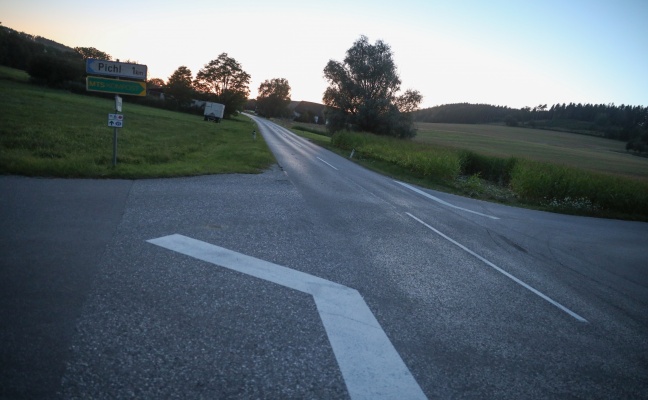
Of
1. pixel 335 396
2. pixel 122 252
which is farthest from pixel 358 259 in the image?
pixel 122 252

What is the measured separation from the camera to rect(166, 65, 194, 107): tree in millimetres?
65000

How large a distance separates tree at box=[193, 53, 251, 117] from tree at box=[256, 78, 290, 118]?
3656cm

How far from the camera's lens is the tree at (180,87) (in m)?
65.0

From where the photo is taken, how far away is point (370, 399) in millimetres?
2613

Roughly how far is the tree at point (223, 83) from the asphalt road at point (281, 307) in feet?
217

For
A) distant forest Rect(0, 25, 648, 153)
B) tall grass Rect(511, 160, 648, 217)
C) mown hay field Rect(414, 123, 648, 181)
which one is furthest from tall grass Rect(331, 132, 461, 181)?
distant forest Rect(0, 25, 648, 153)

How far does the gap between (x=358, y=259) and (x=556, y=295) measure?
10.7ft

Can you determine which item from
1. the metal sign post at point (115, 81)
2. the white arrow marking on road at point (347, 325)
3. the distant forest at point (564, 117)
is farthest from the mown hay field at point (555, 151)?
the white arrow marking on road at point (347, 325)

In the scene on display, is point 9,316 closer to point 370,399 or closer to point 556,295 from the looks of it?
point 370,399

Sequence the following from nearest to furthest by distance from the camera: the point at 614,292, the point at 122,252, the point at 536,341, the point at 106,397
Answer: the point at 106,397 → the point at 536,341 → the point at 122,252 → the point at 614,292

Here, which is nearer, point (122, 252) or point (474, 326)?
point (474, 326)

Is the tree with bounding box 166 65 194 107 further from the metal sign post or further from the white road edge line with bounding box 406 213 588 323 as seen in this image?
the white road edge line with bounding box 406 213 588 323

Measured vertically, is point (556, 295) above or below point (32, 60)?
below

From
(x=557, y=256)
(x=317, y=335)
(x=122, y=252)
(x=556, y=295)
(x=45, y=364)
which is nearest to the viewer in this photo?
(x=45, y=364)
